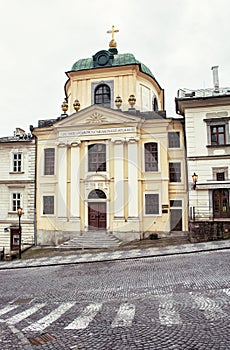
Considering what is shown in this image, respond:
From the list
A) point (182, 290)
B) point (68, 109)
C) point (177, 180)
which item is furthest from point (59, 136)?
point (182, 290)

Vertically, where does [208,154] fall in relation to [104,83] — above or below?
below

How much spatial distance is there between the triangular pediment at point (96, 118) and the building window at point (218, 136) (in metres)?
5.93

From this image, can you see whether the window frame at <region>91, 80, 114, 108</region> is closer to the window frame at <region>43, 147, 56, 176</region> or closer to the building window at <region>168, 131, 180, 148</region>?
the window frame at <region>43, 147, 56, 176</region>

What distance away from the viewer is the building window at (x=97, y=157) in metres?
25.7

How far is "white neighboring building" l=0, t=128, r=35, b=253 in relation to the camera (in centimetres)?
2700

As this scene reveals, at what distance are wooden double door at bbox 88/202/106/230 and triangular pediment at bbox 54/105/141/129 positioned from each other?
261 inches

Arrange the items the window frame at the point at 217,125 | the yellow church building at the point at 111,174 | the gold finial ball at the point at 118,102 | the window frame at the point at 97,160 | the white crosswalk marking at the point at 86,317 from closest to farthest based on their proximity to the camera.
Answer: the white crosswalk marking at the point at 86,317 < the window frame at the point at 217,125 < the yellow church building at the point at 111,174 < the window frame at the point at 97,160 < the gold finial ball at the point at 118,102

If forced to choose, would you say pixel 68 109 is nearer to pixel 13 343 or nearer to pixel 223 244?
pixel 223 244

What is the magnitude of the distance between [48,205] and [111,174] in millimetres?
6221

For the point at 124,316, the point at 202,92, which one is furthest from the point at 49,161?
the point at 124,316

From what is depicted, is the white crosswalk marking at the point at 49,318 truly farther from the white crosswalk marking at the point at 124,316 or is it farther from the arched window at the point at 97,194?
the arched window at the point at 97,194

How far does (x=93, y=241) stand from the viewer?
23.5 meters

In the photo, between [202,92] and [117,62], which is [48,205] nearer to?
[117,62]

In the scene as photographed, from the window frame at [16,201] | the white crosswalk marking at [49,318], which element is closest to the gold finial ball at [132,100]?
the window frame at [16,201]
